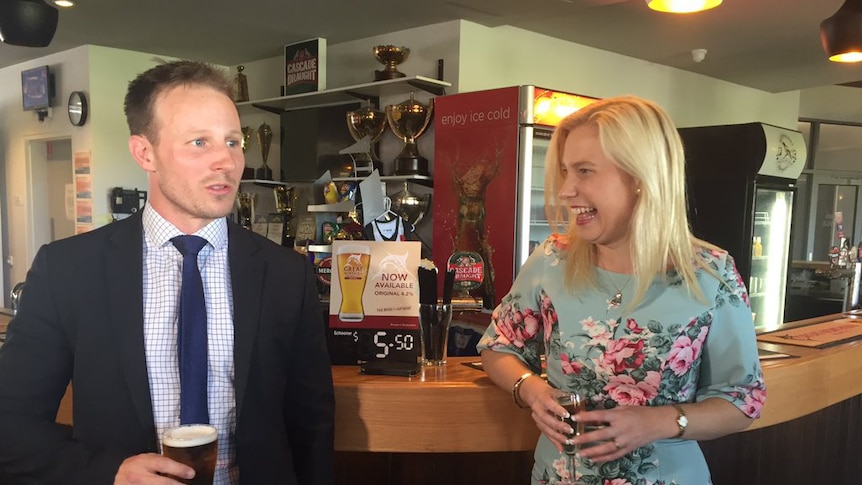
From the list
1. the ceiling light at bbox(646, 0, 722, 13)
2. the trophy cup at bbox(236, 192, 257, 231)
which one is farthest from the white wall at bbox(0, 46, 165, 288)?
the ceiling light at bbox(646, 0, 722, 13)

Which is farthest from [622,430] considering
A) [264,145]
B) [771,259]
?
[264,145]

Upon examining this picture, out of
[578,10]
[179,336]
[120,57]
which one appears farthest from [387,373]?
[120,57]

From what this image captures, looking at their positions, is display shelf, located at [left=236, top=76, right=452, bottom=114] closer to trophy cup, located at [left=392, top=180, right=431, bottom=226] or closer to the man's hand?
trophy cup, located at [left=392, top=180, right=431, bottom=226]

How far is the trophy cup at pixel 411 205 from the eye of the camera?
4.70 m

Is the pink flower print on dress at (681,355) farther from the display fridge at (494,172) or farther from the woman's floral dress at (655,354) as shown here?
the display fridge at (494,172)

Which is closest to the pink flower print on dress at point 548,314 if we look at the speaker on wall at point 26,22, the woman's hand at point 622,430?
the woman's hand at point 622,430

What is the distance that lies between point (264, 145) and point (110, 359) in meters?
5.19

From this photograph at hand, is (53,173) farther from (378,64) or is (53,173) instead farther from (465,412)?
(465,412)

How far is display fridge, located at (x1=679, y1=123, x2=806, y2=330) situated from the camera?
4.41 meters

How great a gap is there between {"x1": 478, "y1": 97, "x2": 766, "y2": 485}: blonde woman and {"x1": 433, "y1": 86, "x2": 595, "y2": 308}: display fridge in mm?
2351

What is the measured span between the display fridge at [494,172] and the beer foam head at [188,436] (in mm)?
2670

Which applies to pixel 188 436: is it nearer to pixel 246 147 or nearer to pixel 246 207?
pixel 246 207

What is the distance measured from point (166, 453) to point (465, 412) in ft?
2.42

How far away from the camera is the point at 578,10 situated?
4406 mm
